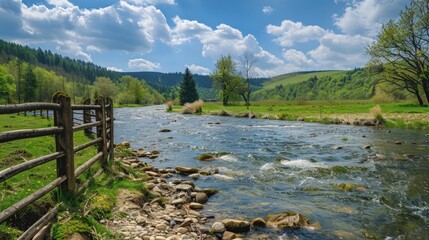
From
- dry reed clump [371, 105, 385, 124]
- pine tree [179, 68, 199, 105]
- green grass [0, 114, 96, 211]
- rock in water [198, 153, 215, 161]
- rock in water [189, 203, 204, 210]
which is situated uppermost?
pine tree [179, 68, 199, 105]

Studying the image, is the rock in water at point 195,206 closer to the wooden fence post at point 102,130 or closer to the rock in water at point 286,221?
the rock in water at point 286,221

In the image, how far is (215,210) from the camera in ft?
26.0

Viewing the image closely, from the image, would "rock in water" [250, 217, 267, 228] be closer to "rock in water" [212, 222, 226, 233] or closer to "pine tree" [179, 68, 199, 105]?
"rock in water" [212, 222, 226, 233]

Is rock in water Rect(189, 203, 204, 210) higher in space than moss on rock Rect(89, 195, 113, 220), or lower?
lower

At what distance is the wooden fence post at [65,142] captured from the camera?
20.1ft

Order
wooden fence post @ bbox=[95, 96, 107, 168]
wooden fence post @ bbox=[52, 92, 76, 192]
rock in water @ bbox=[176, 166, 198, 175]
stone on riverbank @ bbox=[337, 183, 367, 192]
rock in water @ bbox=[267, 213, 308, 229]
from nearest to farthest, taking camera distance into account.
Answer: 1. wooden fence post @ bbox=[52, 92, 76, 192]
2. rock in water @ bbox=[267, 213, 308, 229]
3. stone on riverbank @ bbox=[337, 183, 367, 192]
4. wooden fence post @ bbox=[95, 96, 107, 168]
5. rock in water @ bbox=[176, 166, 198, 175]

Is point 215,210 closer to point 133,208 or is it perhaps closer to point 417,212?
point 133,208

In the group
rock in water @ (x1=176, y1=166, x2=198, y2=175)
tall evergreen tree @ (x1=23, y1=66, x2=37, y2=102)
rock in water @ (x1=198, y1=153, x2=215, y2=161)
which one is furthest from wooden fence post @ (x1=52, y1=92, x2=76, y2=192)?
tall evergreen tree @ (x1=23, y1=66, x2=37, y2=102)

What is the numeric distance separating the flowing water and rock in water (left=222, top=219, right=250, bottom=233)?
0.60 meters

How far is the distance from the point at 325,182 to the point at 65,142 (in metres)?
8.43

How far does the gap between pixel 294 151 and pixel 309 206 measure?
8.62 metres

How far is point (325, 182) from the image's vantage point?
10.5 m

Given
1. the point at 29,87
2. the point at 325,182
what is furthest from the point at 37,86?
the point at 325,182

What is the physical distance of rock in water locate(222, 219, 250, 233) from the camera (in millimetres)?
6613
